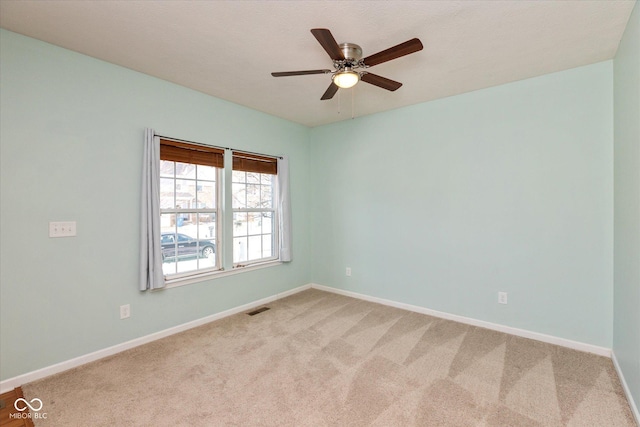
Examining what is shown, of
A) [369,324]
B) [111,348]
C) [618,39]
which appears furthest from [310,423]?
[618,39]

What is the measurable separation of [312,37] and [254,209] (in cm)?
241

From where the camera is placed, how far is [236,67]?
Result: 271cm

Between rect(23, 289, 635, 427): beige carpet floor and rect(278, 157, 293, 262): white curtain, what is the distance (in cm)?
128

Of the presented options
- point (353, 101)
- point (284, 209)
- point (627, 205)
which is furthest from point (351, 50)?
point (284, 209)

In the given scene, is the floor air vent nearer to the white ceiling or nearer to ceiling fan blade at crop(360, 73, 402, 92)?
the white ceiling

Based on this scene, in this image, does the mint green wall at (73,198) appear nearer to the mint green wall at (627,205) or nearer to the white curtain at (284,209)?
the white curtain at (284,209)

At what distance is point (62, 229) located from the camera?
2.40 meters

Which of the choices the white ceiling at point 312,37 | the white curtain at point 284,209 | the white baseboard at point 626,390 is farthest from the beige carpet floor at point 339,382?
the white ceiling at point 312,37

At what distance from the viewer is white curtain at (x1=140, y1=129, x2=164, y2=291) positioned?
9.15 feet

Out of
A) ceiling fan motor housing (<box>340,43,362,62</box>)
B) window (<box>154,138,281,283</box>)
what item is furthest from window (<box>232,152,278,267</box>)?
ceiling fan motor housing (<box>340,43,362,62</box>)

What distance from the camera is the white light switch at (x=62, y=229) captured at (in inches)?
92.5

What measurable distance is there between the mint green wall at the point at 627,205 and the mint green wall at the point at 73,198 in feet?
12.2

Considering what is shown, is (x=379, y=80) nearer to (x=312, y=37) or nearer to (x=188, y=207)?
(x=312, y=37)

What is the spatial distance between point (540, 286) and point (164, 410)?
11.2ft
